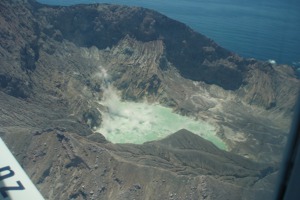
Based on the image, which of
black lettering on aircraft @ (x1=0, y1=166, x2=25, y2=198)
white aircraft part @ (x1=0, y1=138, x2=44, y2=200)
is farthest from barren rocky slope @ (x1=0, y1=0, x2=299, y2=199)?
black lettering on aircraft @ (x1=0, y1=166, x2=25, y2=198)

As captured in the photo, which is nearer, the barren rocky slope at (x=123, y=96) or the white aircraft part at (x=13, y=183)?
the white aircraft part at (x=13, y=183)

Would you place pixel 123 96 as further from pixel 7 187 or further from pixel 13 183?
pixel 7 187

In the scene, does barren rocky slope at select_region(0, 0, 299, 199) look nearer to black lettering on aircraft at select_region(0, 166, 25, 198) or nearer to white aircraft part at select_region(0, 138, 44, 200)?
white aircraft part at select_region(0, 138, 44, 200)

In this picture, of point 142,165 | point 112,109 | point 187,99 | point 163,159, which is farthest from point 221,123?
point 142,165

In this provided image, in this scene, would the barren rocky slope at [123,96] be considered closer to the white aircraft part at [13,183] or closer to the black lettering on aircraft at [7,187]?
the white aircraft part at [13,183]

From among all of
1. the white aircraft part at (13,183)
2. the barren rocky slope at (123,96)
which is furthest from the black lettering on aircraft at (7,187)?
the barren rocky slope at (123,96)

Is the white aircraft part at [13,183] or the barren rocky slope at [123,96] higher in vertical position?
the white aircraft part at [13,183]

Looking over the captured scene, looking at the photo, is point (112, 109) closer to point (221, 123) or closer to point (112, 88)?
point (112, 88)
